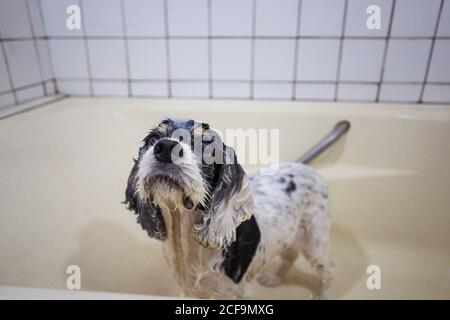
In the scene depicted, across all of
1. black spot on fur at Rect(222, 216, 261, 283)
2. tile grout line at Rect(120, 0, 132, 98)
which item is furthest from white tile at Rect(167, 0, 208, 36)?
black spot on fur at Rect(222, 216, 261, 283)

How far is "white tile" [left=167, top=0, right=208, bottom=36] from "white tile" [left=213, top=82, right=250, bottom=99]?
18 cm

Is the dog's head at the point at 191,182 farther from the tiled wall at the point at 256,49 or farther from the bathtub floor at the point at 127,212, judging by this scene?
the tiled wall at the point at 256,49

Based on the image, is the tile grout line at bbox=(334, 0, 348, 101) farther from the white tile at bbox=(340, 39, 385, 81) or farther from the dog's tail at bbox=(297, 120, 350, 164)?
the dog's tail at bbox=(297, 120, 350, 164)

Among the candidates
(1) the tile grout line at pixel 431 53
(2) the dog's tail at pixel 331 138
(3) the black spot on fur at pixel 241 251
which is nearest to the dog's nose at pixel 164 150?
(3) the black spot on fur at pixel 241 251

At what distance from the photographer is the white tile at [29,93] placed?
97 centimetres

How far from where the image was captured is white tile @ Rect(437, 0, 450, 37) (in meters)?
0.90

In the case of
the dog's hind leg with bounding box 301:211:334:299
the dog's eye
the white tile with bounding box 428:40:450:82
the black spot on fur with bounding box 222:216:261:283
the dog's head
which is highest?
the white tile with bounding box 428:40:450:82

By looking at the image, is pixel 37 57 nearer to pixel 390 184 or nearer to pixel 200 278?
pixel 200 278

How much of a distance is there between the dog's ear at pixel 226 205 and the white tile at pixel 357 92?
0.70 metres

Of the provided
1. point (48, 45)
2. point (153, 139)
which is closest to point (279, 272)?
point (153, 139)

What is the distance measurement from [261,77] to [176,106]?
31cm

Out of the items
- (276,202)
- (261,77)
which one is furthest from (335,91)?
(276,202)

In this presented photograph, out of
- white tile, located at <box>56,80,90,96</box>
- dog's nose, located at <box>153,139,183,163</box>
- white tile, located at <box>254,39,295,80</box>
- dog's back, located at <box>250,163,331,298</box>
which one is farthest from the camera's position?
white tile, located at <box>56,80,90,96</box>

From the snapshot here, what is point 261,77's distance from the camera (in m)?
1.04
